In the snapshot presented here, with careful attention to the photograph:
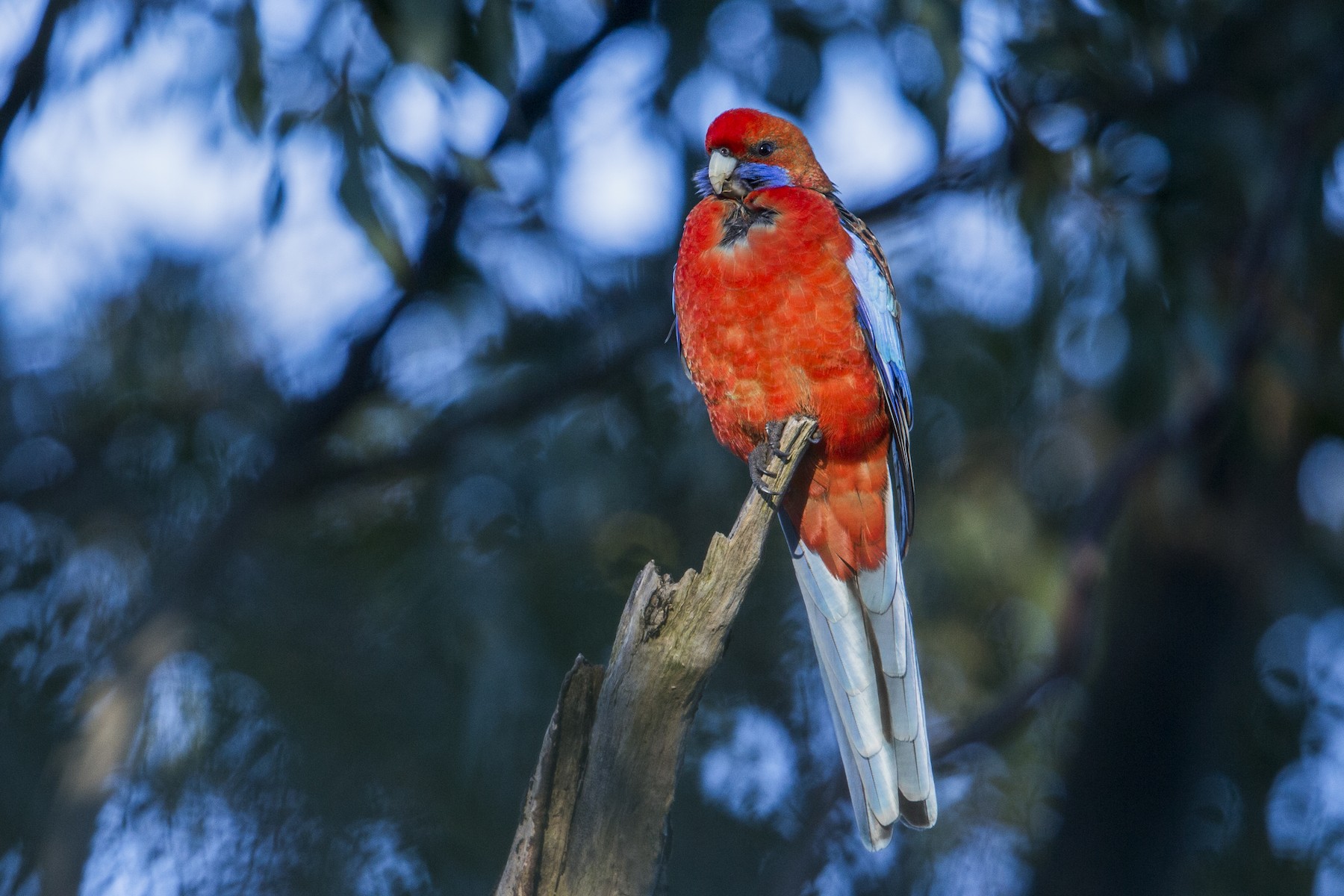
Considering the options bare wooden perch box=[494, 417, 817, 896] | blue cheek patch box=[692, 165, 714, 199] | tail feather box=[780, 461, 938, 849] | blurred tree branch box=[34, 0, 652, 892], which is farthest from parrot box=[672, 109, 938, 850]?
blurred tree branch box=[34, 0, 652, 892]

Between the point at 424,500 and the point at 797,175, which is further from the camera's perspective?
the point at 424,500

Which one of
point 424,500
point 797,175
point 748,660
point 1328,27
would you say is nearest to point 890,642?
point 797,175

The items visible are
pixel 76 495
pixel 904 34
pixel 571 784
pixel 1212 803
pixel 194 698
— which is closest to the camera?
pixel 571 784

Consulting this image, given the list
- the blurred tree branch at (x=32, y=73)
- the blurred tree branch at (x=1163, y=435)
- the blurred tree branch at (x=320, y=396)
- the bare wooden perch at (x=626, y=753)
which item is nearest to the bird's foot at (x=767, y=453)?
the bare wooden perch at (x=626, y=753)

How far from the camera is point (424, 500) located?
489 cm

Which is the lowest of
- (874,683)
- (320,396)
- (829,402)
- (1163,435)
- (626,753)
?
(1163,435)

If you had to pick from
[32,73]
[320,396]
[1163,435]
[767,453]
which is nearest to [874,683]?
[767,453]

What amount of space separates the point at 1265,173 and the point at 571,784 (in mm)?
3635

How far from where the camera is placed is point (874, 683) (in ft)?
9.01

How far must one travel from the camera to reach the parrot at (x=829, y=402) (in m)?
2.73

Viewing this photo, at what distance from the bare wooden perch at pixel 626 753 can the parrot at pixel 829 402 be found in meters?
0.69

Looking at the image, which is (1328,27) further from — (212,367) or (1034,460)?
(212,367)

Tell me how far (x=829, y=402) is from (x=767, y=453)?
0.25m

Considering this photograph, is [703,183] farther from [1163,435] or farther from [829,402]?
[1163,435]
